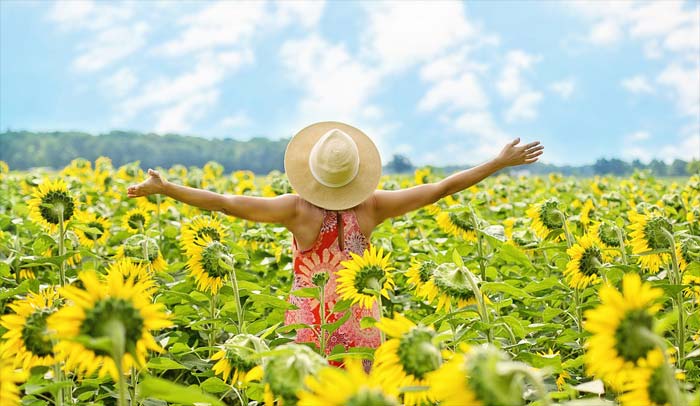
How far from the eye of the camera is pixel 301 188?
10.8ft

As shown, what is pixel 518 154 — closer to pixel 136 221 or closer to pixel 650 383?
pixel 650 383

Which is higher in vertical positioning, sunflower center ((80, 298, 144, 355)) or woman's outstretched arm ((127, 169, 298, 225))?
woman's outstretched arm ((127, 169, 298, 225))

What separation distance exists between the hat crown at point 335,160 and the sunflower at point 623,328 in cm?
191

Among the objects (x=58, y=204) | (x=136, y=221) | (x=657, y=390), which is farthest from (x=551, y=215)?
(x=136, y=221)

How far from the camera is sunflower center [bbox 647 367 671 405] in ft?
4.48

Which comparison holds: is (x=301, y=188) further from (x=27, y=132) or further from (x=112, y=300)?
(x=27, y=132)

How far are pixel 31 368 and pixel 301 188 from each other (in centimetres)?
159

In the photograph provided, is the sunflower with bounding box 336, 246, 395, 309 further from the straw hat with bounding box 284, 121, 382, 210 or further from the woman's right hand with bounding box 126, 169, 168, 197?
the woman's right hand with bounding box 126, 169, 168, 197

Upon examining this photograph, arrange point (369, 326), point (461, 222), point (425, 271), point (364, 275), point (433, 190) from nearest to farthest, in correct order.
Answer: point (369, 326) → point (364, 275) → point (425, 271) → point (433, 190) → point (461, 222)

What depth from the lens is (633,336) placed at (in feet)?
4.28

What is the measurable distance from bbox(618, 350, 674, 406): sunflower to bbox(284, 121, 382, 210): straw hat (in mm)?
1914

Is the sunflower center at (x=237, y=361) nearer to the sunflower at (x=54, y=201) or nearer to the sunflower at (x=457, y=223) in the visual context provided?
the sunflower at (x=54, y=201)

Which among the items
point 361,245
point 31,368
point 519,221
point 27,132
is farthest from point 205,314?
point 27,132

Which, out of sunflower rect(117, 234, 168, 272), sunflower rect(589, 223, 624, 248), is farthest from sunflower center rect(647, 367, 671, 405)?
sunflower rect(117, 234, 168, 272)
